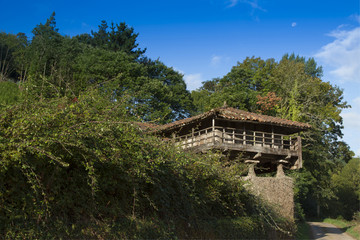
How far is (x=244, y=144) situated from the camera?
18750 mm

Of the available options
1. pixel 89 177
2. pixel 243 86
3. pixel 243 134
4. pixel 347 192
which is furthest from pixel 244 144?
pixel 347 192

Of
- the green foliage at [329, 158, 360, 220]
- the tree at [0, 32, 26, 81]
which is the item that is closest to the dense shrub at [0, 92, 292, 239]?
the tree at [0, 32, 26, 81]

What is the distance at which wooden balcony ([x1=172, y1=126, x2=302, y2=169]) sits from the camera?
59.6ft

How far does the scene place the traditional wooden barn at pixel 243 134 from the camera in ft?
60.3

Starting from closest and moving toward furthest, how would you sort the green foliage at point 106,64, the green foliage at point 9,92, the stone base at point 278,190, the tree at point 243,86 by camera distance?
the stone base at point 278,190, the green foliage at point 9,92, the green foliage at point 106,64, the tree at point 243,86

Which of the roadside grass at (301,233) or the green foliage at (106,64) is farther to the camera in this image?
the green foliage at (106,64)

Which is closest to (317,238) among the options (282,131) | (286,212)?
(286,212)

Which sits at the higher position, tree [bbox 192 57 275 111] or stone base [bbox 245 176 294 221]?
tree [bbox 192 57 275 111]

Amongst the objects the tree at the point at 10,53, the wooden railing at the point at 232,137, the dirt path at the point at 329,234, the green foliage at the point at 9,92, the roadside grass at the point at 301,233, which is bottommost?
the dirt path at the point at 329,234

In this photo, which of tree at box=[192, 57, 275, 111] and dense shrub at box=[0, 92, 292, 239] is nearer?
dense shrub at box=[0, 92, 292, 239]

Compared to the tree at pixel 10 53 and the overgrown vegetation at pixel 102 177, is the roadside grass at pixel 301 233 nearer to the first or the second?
the overgrown vegetation at pixel 102 177

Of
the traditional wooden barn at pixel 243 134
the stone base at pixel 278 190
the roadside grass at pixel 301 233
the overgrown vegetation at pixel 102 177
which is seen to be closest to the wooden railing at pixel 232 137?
the traditional wooden barn at pixel 243 134

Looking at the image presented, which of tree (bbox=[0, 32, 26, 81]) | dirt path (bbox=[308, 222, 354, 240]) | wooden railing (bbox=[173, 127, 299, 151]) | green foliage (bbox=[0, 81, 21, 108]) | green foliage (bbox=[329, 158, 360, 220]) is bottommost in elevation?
dirt path (bbox=[308, 222, 354, 240])

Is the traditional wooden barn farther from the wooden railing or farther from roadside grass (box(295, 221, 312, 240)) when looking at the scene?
roadside grass (box(295, 221, 312, 240))
